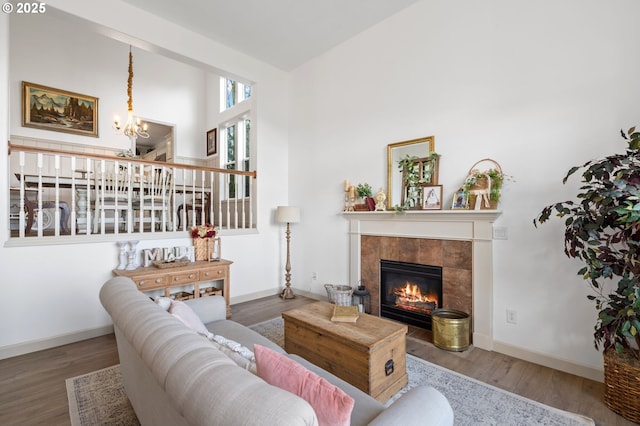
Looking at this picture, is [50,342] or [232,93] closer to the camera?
[50,342]

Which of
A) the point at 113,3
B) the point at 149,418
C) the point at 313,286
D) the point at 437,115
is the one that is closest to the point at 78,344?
the point at 149,418

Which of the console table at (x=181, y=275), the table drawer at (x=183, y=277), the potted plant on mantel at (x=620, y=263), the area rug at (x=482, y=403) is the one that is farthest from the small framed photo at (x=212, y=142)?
the potted plant on mantel at (x=620, y=263)

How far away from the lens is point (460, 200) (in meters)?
3.11

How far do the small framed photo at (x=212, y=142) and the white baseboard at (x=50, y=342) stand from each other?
4.60 meters

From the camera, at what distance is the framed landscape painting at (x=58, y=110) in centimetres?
524

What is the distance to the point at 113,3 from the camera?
345 cm

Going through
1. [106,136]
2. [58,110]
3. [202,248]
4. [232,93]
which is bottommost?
[202,248]

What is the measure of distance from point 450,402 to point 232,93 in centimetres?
664

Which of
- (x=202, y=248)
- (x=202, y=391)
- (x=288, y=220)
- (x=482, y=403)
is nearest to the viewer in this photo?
(x=202, y=391)

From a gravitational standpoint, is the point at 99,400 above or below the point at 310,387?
below

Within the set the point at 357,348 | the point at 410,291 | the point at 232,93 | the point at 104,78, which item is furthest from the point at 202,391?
the point at 104,78

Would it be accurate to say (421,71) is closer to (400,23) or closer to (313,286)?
(400,23)

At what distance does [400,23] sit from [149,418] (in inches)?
172

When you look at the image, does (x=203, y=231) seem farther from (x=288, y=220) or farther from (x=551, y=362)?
(x=551, y=362)
